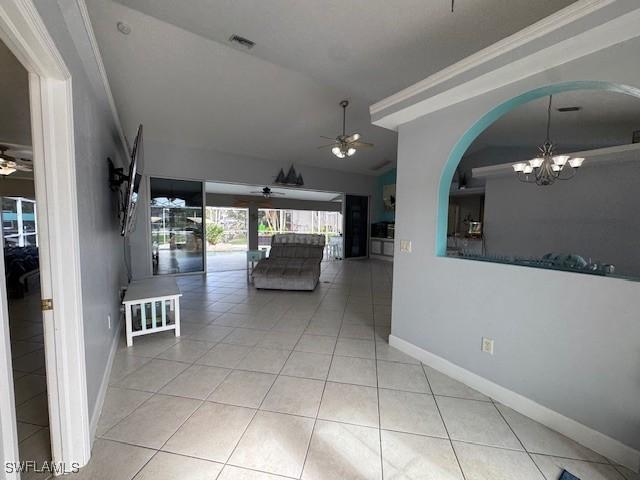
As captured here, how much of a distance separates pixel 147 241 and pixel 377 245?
21.9 feet

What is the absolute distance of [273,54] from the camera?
2816mm

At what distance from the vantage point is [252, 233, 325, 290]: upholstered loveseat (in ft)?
16.6

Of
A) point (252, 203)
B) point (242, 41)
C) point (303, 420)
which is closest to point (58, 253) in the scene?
point (303, 420)

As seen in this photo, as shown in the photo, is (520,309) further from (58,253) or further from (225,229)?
(225,229)

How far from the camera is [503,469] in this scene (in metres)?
1.46

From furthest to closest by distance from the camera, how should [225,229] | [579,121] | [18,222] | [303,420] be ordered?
[225,229] → [18,222] → [579,121] → [303,420]

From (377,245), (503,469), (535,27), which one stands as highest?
(535,27)

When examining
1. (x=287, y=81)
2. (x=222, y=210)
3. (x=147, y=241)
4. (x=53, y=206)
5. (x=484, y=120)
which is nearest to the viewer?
(x=53, y=206)

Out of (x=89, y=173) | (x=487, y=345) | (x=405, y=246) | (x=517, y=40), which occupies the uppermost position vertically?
(x=517, y=40)

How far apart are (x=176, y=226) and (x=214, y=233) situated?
4.96 meters

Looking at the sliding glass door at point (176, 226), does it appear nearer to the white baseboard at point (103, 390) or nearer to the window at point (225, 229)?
the white baseboard at point (103, 390)

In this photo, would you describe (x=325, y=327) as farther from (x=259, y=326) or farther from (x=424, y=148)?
(x=424, y=148)

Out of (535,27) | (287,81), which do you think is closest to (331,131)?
(287,81)

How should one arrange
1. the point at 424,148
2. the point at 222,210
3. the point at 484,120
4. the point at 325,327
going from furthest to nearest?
1. the point at 222,210
2. the point at 325,327
3. the point at 424,148
4. the point at 484,120
